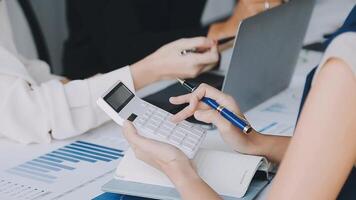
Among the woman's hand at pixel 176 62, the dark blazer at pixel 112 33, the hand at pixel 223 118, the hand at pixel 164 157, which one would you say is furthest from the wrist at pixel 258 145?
the dark blazer at pixel 112 33

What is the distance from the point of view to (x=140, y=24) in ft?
7.06

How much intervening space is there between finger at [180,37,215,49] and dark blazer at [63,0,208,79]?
0.64 meters

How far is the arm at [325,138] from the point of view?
73 cm

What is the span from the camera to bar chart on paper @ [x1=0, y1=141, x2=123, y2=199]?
3.63ft

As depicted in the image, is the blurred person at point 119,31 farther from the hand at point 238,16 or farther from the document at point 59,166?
the document at point 59,166

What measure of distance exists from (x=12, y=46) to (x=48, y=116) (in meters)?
0.23

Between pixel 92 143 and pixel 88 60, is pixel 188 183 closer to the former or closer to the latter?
pixel 92 143

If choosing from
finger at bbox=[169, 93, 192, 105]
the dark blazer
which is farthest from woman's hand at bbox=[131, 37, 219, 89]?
the dark blazer

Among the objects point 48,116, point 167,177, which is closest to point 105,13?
point 48,116

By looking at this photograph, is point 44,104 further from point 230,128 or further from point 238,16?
point 238,16

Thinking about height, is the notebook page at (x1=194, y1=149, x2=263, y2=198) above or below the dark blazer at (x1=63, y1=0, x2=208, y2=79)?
above

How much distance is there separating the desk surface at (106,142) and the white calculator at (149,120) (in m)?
0.15

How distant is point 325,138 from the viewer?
2.43ft

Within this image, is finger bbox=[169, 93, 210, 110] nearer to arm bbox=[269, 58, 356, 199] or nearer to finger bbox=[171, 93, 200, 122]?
finger bbox=[171, 93, 200, 122]
